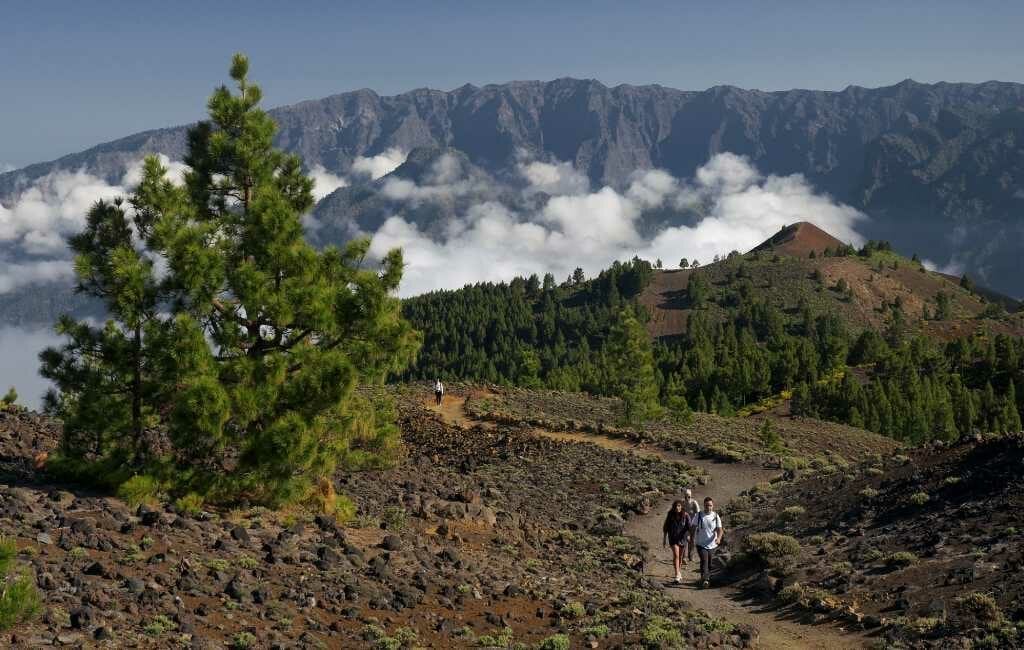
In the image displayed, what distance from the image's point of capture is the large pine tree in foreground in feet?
51.8

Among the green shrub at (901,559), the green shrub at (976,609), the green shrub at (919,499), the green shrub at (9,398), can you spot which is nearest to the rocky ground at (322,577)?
the green shrub at (976,609)

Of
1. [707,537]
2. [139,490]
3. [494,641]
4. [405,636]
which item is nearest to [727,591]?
[707,537]

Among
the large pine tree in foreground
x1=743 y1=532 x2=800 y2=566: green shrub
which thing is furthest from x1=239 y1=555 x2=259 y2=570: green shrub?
x1=743 y1=532 x2=800 y2=566: green shrub

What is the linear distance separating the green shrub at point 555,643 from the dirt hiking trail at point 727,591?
4067mm

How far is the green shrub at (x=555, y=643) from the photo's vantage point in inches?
528

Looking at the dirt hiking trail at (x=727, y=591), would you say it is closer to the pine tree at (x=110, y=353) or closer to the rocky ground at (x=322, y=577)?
the rocky ground at (x=322, y=577)

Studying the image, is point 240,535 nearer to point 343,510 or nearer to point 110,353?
point 343,510

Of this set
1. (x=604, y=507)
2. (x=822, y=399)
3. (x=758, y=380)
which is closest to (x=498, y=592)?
(x=604, y=507)

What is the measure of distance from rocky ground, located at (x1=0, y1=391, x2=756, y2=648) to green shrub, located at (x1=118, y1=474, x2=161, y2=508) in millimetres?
205

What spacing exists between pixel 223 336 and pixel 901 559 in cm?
1517

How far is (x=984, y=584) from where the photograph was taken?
51.7 feet

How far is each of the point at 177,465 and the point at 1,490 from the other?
307cm

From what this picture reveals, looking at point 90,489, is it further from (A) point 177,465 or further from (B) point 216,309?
(B) point 216,309

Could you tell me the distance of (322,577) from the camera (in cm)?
1446
